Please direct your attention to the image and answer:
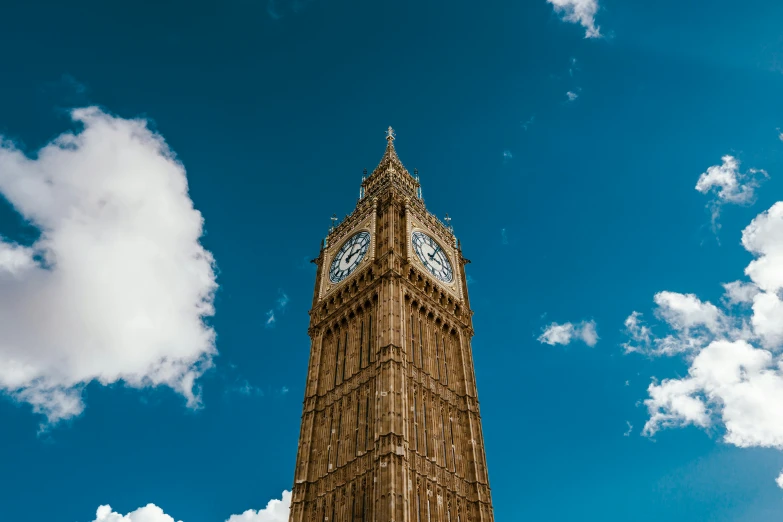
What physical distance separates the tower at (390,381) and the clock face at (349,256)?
0.54ft

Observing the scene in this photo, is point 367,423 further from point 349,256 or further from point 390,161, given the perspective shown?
point 390,161

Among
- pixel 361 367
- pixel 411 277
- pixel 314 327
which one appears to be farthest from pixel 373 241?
pixel 361 367

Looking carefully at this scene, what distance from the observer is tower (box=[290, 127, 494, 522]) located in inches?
1791

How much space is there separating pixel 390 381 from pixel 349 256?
20.3m

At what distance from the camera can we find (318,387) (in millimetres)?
56500

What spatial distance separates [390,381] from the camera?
4931cm

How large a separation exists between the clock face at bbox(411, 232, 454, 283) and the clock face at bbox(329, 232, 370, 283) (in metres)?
5.20

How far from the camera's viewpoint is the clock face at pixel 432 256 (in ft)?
212

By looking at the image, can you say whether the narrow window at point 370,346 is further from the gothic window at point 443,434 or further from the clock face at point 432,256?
the clock face at point 432,256

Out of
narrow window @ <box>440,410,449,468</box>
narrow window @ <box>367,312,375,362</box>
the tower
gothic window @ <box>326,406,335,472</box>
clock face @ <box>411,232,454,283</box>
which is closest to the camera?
the tower

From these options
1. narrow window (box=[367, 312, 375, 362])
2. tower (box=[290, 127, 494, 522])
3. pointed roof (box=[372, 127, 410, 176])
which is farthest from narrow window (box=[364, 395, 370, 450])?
pointed roof (box=[372, 127, 410, 176])

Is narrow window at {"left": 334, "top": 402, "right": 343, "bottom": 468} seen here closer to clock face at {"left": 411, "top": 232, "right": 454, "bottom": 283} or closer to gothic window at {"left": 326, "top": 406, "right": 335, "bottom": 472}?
gothic window at {"left": 326, "top": 406, "right": 335, "bottom": 472}

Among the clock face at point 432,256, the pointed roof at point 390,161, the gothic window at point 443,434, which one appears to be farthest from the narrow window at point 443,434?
the pointed roof at point 390,161

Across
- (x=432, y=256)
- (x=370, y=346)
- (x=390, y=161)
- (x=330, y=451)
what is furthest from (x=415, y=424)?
(x=390, y=161)
